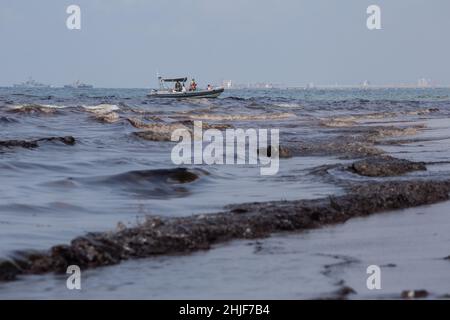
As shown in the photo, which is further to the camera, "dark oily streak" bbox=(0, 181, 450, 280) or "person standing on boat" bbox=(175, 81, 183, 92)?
"person standing on boat" bbox=(175, 81, 183, 92)

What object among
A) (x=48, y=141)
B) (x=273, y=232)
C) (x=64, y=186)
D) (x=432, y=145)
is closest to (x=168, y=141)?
(x=48, y=141)

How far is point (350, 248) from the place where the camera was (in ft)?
22.3

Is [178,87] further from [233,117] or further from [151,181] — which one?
[151,181]

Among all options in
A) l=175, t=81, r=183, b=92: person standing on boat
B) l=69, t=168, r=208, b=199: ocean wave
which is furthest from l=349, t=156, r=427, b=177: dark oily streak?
l=175, t=81, r=183, b=92: person standing on boat

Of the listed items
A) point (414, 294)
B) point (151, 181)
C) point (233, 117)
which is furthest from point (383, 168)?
point (233, 117)

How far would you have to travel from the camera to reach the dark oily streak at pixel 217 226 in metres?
6.26

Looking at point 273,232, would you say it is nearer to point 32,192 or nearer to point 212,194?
point 212,194

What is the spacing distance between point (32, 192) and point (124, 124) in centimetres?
1694

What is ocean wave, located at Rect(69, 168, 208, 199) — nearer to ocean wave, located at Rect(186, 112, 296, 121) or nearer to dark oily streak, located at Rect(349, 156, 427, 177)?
dark oily streak, located at Rect(349, 156, 427, 177)

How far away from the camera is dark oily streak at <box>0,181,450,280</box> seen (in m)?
6.26

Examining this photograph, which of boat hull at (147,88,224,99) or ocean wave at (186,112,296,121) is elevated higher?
boat hull at (147,88,224,99)

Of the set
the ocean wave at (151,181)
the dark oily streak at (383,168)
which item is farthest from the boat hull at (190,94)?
the ocean wave at (151,181)

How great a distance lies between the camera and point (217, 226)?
745cm

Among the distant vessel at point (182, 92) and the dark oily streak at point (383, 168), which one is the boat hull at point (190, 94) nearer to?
the distant vessel at point (182, 92)
